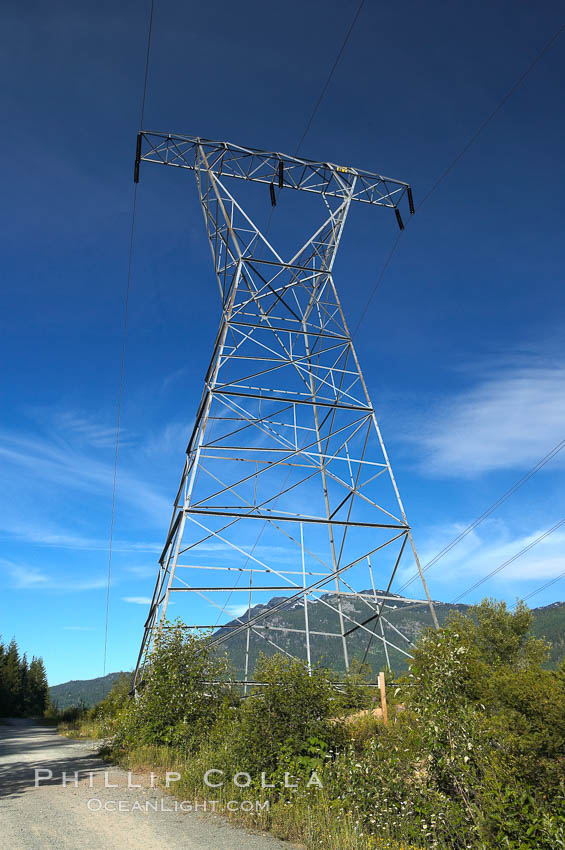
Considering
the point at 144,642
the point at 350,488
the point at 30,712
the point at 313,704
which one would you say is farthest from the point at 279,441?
the point at 30,712

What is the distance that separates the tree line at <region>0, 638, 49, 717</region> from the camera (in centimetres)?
6731

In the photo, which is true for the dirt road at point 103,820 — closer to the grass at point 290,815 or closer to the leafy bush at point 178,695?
the grass at point 290,815

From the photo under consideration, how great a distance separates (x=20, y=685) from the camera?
78562 millimetres

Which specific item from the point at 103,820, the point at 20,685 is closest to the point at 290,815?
the point at 103,820

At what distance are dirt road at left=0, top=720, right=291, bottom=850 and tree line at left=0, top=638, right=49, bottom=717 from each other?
67.2m

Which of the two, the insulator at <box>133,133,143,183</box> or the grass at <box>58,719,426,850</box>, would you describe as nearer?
the grass at <box>58,719,426,850</box>

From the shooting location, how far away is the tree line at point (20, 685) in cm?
6731

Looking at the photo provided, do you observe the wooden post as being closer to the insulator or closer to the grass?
the grass

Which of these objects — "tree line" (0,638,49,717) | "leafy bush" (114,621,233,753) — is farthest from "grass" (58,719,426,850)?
"tree line" (0,638,49,717)

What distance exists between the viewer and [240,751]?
27.1 ft

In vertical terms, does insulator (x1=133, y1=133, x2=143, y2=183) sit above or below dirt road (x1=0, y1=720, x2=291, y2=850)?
above

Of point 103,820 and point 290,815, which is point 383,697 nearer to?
point 290,815

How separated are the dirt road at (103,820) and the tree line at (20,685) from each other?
67.2 meters

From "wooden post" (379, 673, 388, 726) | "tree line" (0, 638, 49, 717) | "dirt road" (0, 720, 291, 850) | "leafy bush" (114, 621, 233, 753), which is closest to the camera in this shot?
"dirt road" (0, 720, 291, 850)
